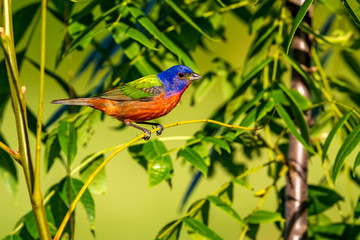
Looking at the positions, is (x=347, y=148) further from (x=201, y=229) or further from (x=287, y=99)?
(x=201, y=229)

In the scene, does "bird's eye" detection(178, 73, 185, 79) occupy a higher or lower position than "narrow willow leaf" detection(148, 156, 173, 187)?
higher

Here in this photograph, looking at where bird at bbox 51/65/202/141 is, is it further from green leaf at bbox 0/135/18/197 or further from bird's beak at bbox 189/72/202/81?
green leaf at bbox 0/135/18/197

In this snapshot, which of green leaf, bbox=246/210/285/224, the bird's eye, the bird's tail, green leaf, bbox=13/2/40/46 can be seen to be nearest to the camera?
the bird's tail

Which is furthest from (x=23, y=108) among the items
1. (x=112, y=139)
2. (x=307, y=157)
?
(x=112, y=139)

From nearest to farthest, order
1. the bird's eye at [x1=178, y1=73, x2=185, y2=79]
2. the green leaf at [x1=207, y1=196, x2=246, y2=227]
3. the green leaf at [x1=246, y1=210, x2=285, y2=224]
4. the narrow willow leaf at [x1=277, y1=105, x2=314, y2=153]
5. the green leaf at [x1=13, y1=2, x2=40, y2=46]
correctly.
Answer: the bird's eye at [x1=178, y1=73, x2=185, y2=79] < the narrow willow leaf at [x1=277, y1=105, x2=314, y2=153] < the green leaf at [x1=207, y1=196, x2=246, y2=227] < the green leaf at [x1=246, y1=210, x2=285, y2=224] < the green leaf at [x1=13, y1=2, x2=40, y2=46]

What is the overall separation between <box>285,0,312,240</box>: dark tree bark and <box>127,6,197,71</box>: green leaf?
18.3 inches

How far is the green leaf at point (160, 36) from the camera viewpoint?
1.21m

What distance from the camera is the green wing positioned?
1.03 metres

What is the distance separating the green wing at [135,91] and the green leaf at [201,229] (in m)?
0.47

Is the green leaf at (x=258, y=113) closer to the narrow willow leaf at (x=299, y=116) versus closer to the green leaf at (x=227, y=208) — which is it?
the narrow willow leaf at (x=299, y=116)

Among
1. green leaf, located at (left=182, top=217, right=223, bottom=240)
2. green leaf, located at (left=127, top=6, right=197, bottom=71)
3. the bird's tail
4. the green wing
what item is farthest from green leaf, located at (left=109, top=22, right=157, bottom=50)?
green leaf, located at (left=182, top=217, right=223, bottom=240)

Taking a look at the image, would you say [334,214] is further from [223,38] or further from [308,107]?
[308,107]

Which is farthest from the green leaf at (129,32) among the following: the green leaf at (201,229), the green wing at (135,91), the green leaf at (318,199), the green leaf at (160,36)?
the green leaf at (318,199)

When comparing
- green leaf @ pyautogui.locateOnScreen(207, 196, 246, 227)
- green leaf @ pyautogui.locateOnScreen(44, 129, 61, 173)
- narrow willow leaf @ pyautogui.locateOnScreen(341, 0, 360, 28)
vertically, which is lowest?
green leaf @ pyautogui.locateOnScreen(207, 196, 246, 227)
